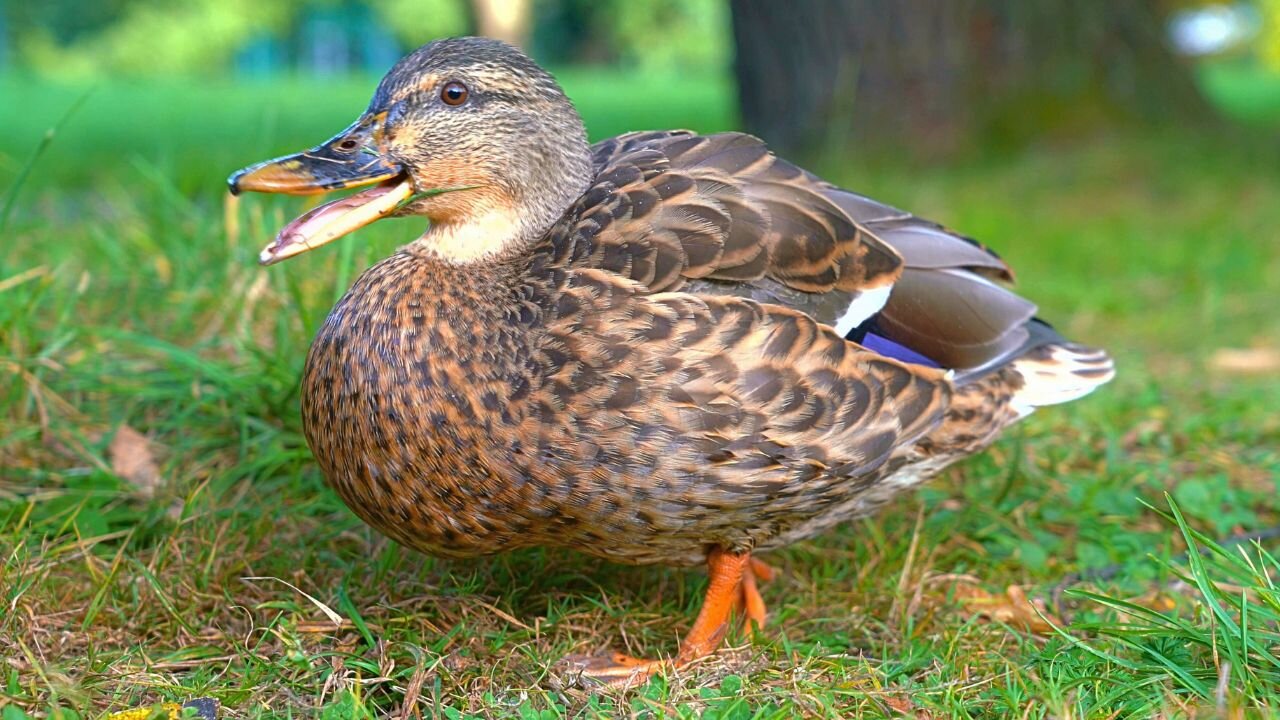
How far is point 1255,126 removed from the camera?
8.41 metres

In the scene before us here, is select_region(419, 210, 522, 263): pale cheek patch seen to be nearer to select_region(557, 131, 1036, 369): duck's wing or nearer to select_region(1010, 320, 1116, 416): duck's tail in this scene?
select_region(557, 131, 1036, 369): duck's wing

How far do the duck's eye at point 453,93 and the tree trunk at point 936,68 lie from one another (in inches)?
173

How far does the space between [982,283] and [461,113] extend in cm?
131

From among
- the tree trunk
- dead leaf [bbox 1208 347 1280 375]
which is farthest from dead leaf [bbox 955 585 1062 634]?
the tree trunk

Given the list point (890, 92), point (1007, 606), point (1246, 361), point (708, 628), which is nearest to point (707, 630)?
point (708, 628)

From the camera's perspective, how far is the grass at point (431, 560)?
2.22 m

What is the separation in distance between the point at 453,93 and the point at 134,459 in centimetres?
134

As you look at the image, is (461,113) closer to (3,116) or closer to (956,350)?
(956,350)

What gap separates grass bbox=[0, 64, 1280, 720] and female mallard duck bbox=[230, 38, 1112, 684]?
233mm

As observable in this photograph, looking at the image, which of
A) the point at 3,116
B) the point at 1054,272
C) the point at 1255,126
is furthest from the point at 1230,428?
the point at 3,116

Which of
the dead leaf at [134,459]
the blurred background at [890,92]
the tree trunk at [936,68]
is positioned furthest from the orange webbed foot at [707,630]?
the tree trunk at [936,68]

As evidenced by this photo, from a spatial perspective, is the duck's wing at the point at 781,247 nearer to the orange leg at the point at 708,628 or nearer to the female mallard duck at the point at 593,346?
the female mallard duck at the point at 593,346

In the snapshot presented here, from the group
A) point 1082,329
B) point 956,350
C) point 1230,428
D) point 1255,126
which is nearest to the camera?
point 956,350

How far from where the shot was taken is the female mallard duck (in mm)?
2350
